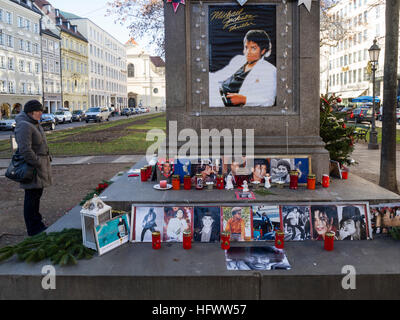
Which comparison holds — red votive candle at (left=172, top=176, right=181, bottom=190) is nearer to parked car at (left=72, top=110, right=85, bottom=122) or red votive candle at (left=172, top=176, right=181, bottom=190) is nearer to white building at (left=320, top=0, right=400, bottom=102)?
parked car at (left=72, top=110, right=85, bottom=122)

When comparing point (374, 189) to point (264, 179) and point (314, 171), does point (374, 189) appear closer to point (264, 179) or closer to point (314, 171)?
point (314, 171)

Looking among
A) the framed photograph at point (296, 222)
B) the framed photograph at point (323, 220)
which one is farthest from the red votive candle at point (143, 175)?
the framed photograph at point (323, 220)

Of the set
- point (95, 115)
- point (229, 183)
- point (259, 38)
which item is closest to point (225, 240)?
point (229, 183)

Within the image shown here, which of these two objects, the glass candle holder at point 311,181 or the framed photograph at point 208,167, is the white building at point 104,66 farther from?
the glass candle holder at point 311,181

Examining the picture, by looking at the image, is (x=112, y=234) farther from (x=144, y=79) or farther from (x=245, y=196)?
(x=144, y=79)

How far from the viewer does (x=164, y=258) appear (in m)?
4.04

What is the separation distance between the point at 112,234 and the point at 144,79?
95.3m

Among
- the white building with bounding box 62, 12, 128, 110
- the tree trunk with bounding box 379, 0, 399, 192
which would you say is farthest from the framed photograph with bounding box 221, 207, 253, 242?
the white building with bounding box 62, 12, 128, 110

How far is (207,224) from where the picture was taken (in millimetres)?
4605

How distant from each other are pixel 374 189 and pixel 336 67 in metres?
75.8

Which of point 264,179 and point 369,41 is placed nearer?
point 264,179

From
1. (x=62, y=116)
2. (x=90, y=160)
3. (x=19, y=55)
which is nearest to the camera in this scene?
(x=90, y=160)

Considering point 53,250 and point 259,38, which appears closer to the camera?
point 53,250

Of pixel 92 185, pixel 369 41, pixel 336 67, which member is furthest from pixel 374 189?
pixel 336 67
